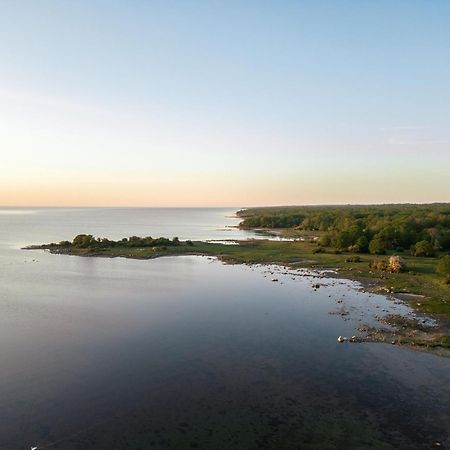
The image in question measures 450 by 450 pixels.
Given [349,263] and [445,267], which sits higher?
[445,267]

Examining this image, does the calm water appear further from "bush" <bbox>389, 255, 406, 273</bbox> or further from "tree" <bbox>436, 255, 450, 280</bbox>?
"bush" <bbox>389, 255, 406, 273</bbox>

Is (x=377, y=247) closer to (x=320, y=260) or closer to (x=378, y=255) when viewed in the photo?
(x=378, y=255)

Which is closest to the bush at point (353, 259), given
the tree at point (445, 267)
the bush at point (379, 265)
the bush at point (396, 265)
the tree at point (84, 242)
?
the bush at point (379, 265)

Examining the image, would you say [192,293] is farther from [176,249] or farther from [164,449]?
[176,249]

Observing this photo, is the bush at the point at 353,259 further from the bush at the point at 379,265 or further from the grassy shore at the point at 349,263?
the bush at the point at 379,265

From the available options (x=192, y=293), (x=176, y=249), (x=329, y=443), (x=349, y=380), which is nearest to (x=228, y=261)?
(x=176, y=249)


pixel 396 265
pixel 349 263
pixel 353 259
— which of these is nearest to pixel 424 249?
pixel 353 259
